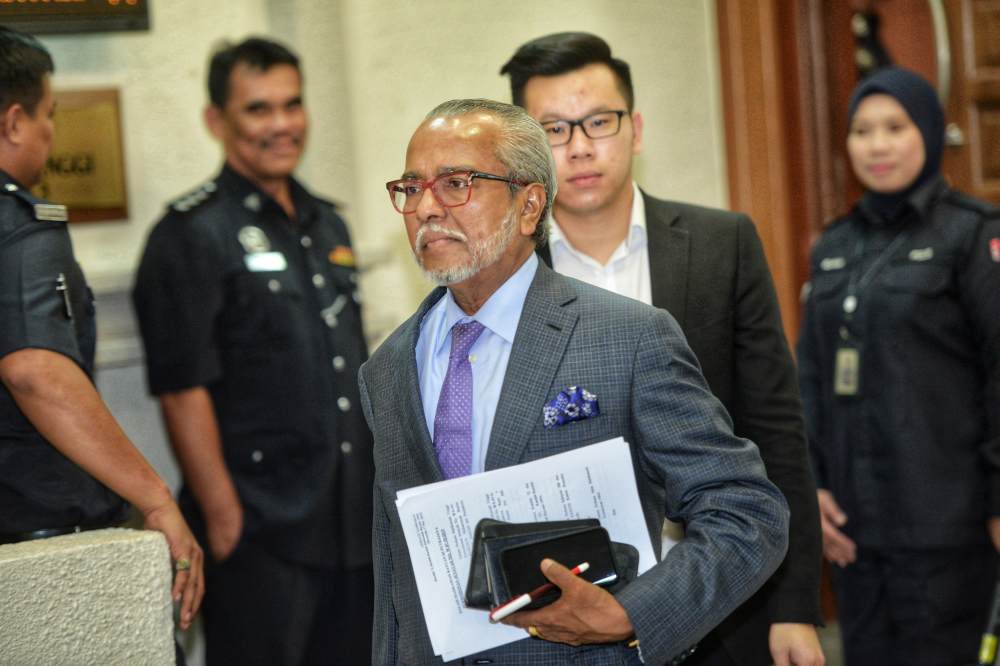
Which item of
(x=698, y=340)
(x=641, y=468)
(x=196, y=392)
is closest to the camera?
(x=641, y=468)

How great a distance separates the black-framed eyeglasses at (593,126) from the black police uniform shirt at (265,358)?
144 centimetres

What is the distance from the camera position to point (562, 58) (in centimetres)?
252

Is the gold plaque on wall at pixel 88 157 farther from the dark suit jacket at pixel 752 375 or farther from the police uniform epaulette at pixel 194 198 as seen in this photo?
the dark suit jacket at pixel 752 375

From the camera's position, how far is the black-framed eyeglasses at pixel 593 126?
8.18 ft

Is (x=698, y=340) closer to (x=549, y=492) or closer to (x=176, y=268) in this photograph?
(x=549, y=492)

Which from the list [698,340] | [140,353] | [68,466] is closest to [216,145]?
[140,353]

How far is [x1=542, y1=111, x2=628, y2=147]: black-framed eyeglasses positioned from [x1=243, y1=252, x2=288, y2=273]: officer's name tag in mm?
1451

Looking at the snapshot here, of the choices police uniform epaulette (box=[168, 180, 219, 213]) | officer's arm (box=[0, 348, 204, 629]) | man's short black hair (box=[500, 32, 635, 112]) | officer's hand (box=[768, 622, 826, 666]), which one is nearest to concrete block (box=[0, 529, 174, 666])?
officer's arm (box=[0, 348, 204, 629])

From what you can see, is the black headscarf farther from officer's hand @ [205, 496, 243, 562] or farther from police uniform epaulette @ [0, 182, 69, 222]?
police uniform epaulette @ [0, 182, 69, 222]

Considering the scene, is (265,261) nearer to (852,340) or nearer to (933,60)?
(852,340)

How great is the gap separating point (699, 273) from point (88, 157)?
93.8 inches

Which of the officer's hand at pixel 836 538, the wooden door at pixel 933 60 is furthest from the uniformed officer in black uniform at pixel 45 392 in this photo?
the wooden door at pixel 933 60

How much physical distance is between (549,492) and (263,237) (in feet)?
7.28

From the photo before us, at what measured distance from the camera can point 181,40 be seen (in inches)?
156
